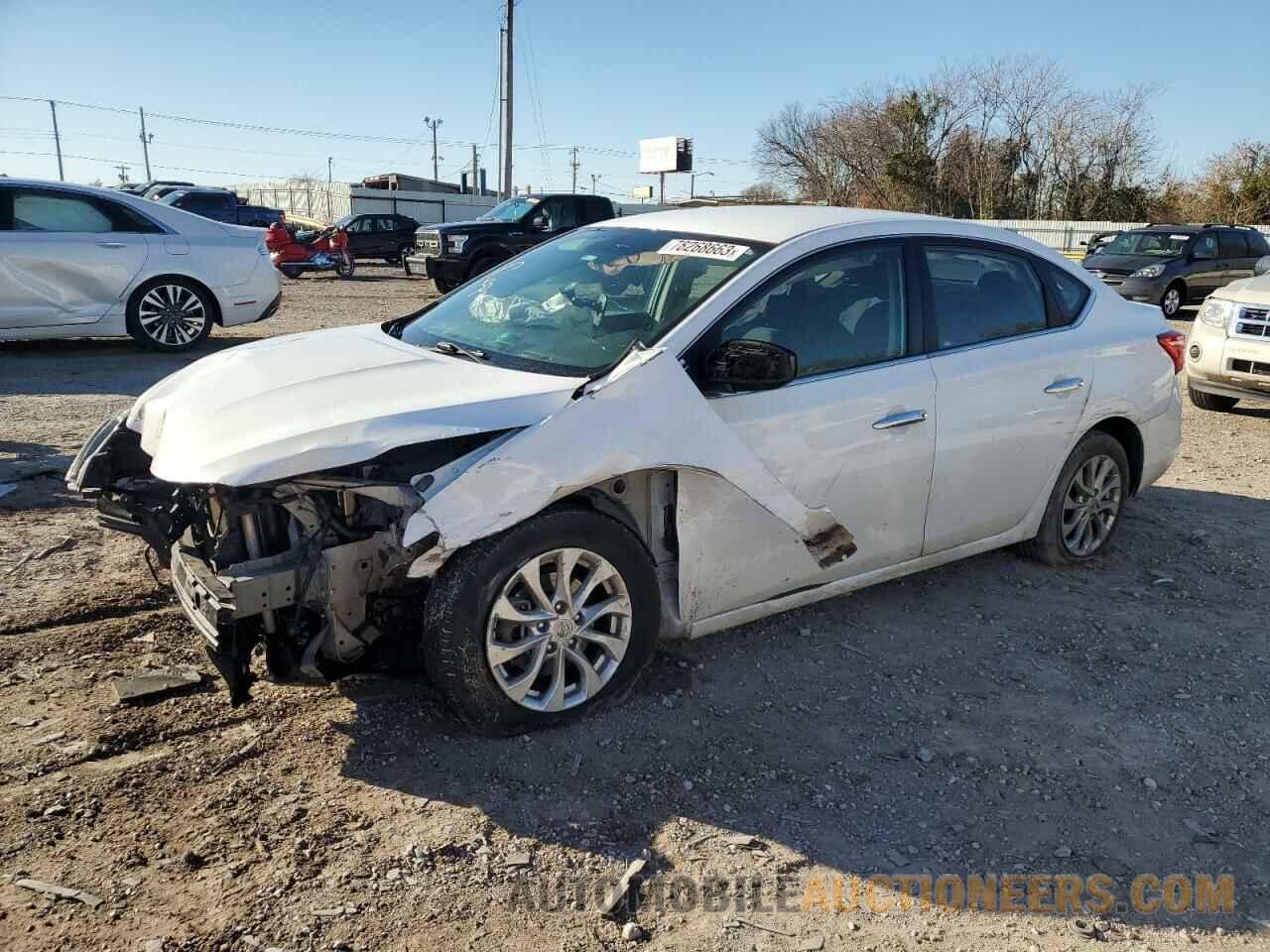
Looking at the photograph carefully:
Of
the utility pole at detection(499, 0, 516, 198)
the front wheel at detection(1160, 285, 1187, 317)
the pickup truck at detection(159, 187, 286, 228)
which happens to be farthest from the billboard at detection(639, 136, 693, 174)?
the front wheel at detection(1160, 285, 1187, 317)

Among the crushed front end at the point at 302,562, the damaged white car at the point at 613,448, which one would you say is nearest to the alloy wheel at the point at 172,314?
the damaged white car at the point at 613,448

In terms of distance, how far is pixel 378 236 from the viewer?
29.1 meters

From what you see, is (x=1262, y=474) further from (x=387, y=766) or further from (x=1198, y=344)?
(x=387, y=766)

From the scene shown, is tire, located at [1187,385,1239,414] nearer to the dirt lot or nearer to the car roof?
the dirt lot

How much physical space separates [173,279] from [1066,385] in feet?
27.4

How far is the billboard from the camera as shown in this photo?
5059 cm

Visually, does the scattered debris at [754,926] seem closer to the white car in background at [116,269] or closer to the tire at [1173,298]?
the white car in background at [116,269]

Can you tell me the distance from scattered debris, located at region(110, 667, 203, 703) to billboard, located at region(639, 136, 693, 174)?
1956 inches

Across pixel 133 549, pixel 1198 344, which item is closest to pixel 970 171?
pixel 1198 344

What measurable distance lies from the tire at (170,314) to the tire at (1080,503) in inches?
323

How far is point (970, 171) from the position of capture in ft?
148

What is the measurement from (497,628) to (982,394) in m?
2.30

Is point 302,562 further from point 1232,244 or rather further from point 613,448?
point 1232,244

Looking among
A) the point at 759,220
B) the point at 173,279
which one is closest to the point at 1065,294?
the point at 759,220
